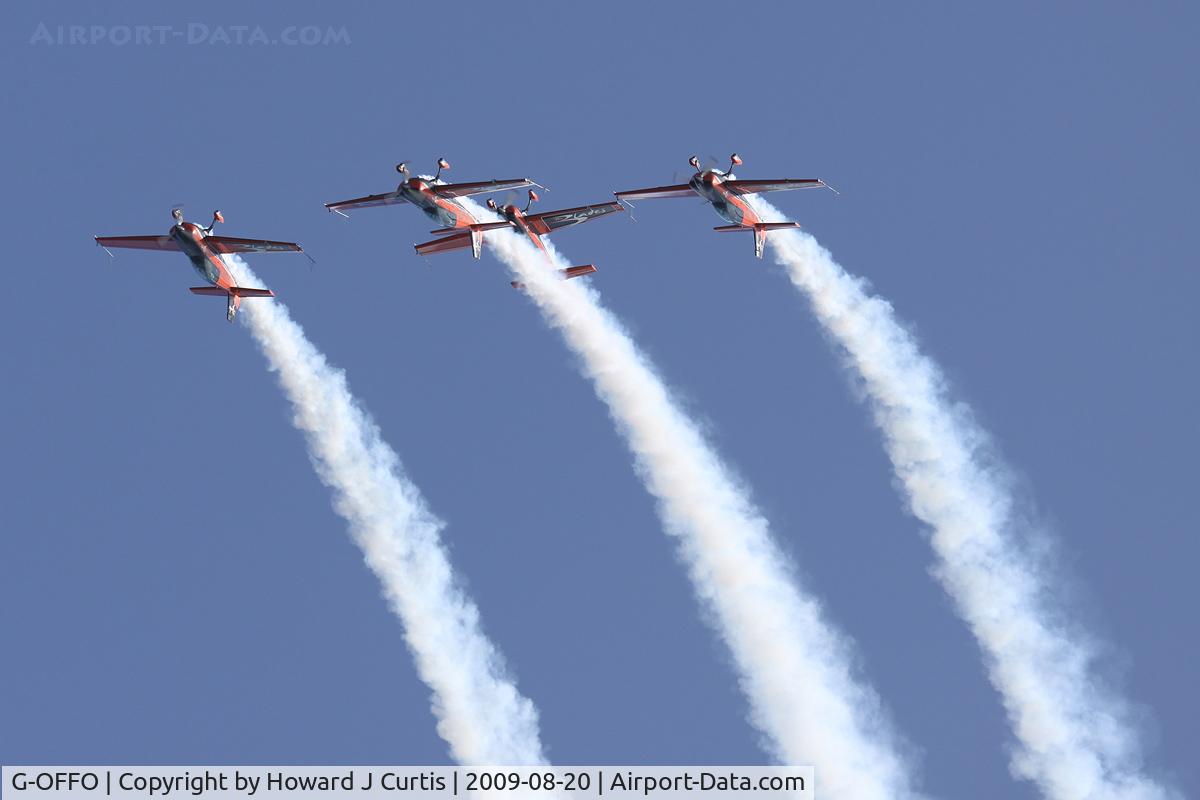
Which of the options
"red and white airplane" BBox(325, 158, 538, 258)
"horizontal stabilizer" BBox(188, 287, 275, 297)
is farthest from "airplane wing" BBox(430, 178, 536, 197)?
"horizontal stabilizer" BBox(188, 287, 275, 297)

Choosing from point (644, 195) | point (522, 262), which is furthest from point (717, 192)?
point (522, 262)

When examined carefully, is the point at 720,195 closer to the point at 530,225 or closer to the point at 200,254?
the point at 530,225

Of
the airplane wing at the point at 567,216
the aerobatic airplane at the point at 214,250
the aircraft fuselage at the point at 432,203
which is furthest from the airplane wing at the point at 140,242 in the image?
the airplane wing at the point at 567,216

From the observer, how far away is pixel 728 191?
110688mm

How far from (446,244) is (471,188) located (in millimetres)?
4625

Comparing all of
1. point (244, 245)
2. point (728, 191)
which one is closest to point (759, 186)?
point (728, 191)

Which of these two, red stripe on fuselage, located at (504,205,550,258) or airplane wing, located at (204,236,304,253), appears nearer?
airplane wing, located at (204,236,304,253)

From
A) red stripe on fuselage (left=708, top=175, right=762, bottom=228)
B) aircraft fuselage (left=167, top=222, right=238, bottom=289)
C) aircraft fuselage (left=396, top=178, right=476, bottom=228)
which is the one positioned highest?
aircraft fuselage (left=396, top=178, right=476, bottom=228)

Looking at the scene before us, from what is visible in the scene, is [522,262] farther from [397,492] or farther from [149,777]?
[149,777]

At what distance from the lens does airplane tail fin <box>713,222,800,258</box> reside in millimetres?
111250

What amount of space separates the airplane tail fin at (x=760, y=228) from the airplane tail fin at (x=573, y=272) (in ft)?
22.1

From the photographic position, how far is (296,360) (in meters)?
115

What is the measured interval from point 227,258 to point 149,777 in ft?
70.0

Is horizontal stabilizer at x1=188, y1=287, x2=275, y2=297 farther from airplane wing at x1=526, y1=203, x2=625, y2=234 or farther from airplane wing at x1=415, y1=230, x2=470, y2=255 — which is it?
airplane wing at x1=526, y1=203, x2=625, y2=234
